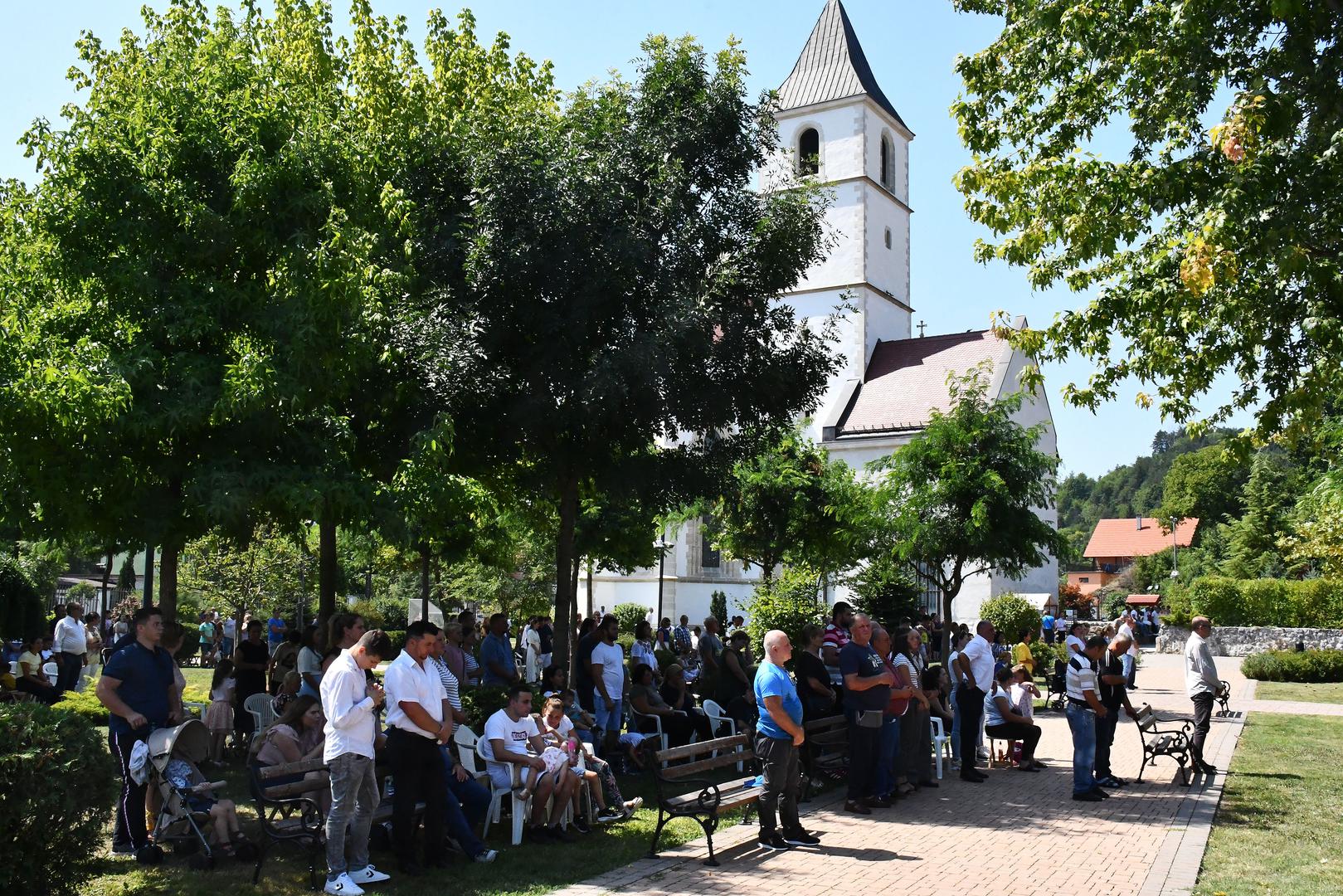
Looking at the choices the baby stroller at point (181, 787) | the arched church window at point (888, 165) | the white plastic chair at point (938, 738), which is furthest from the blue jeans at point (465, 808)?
the arched church window at point (888, 165)

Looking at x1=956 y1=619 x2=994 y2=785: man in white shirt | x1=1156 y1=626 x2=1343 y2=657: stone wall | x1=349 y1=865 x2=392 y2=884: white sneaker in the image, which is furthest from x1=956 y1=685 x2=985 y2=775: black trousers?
x1=1156 y1=626 x2=1343 y2=657: stone wall

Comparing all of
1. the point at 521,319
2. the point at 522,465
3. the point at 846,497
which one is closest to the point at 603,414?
the point at 521,319

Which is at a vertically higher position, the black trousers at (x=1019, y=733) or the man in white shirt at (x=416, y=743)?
the man in white shirt at (x=416, y=743)

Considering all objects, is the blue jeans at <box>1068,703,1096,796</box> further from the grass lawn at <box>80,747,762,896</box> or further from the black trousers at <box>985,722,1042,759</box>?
the grass lawn at <box>80,747,762,896</box>

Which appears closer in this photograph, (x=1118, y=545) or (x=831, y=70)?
(x=831, y=70)

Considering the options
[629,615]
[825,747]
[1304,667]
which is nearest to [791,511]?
[1304,667]

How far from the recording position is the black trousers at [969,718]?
41.5 feet

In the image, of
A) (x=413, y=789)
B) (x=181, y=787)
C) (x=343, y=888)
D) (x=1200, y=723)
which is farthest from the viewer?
(x=1200, y=723)

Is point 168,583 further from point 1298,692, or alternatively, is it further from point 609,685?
point 1298,692

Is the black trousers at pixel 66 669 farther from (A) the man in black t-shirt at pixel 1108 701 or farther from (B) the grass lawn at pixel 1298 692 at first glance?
(B) the grass lawn at pixel 1298 692

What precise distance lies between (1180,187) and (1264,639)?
105ft

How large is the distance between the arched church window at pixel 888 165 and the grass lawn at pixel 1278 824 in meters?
36.7

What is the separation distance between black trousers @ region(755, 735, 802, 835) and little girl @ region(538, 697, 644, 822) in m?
1.41

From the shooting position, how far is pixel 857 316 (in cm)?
4681
